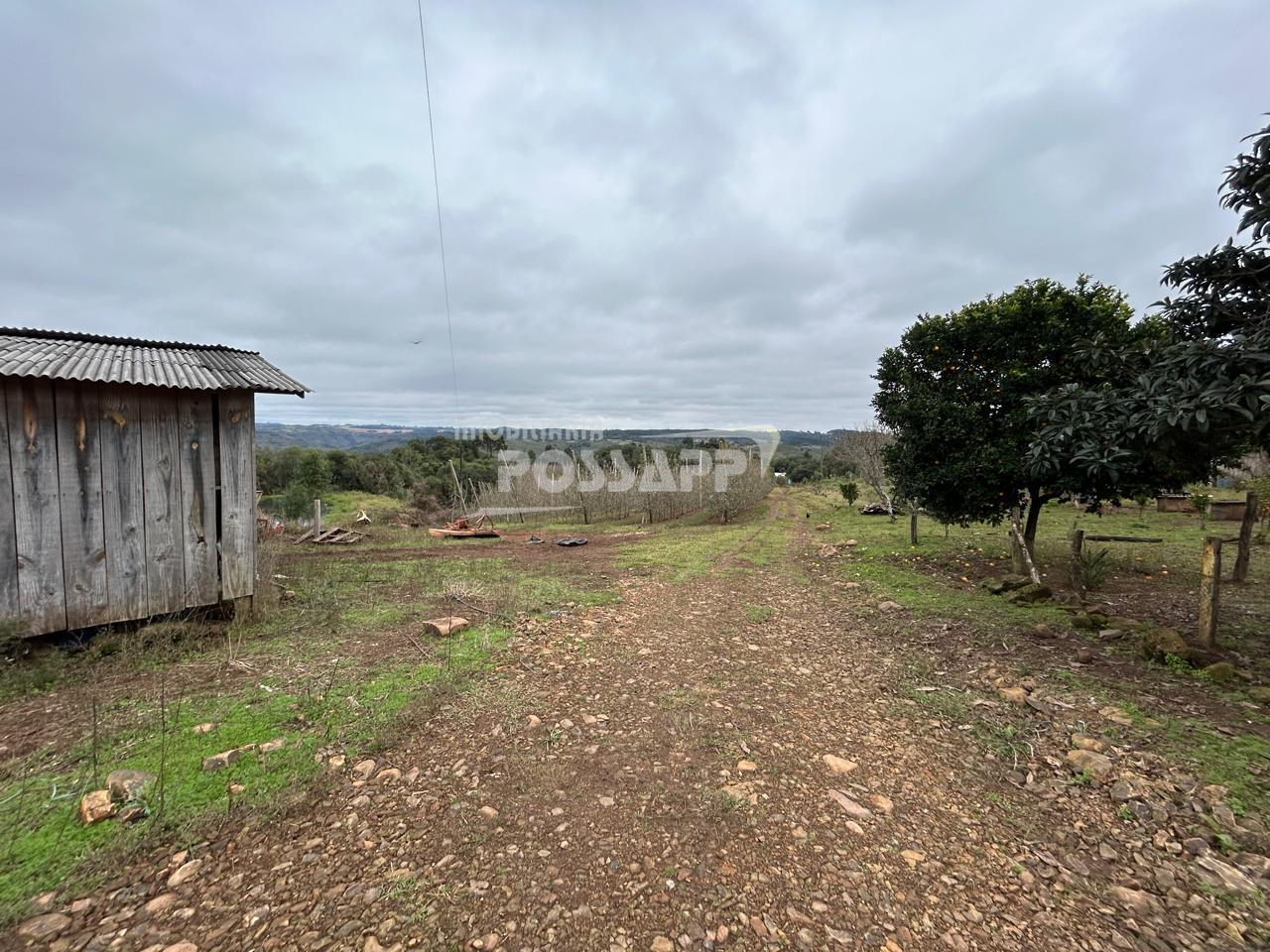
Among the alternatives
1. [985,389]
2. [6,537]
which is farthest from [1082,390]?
[6,537]

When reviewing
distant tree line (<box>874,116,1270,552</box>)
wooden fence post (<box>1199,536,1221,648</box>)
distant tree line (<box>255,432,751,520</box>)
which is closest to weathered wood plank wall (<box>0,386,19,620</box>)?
distant tree line (<box>874,116,1270,552</box>)

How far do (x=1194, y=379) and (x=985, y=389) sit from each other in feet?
16.6

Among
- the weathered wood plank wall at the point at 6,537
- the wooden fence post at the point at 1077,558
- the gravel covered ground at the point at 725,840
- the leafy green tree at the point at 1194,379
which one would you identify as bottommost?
the gravel covered ground at the point at 725,840

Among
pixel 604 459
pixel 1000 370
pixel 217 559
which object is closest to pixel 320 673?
pixel 217 559

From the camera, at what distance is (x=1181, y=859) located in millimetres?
2213

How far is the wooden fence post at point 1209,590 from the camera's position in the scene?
4156 mm

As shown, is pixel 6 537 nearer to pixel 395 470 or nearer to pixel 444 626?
pixel 444 626

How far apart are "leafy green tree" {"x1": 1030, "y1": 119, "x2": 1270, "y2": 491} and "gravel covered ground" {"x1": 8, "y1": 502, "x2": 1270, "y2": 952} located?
75.8 inches

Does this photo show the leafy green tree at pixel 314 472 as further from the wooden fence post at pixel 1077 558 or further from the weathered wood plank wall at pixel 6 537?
the wooden fence post at pixel 1077 558

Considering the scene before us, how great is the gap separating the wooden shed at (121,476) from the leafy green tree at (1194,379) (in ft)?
Answer: 22.9

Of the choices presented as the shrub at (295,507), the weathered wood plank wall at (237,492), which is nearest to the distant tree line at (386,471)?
the shrub at (295,507)

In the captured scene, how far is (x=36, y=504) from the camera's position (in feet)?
13.8

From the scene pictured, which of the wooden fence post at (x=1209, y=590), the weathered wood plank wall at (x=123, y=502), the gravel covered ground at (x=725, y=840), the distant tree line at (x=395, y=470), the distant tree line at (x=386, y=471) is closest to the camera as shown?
the gravel covered ground at (x=725, y=840)

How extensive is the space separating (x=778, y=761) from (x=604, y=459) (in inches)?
769
